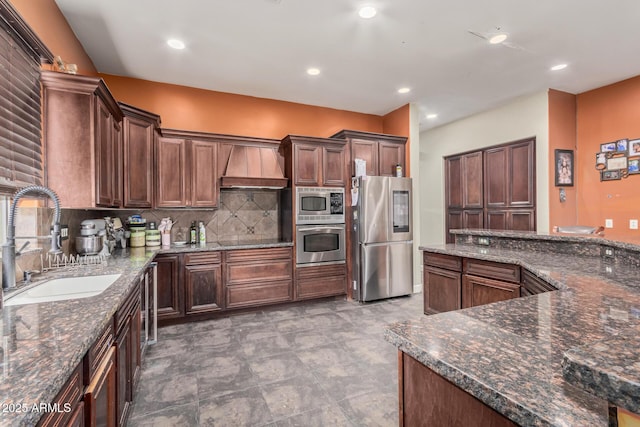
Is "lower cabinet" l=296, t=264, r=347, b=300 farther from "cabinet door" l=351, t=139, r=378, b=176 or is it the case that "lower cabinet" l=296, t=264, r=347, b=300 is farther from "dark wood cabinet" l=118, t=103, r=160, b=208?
"dark wood cabinet" l=118, t=103, r=160, b=208

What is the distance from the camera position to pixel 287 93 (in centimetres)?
433

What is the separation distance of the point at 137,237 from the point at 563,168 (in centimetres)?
569

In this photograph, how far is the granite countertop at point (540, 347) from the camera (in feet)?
1.94

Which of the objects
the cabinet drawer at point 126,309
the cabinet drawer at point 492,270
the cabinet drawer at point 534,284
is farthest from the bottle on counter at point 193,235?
the cabinet drawer at point 534,284

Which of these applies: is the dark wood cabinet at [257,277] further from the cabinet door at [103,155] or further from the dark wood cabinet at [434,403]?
the dark wood cabinet at [434,403]

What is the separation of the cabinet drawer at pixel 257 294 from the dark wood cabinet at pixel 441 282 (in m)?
1.74

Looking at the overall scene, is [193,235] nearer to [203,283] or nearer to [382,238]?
[203,283]

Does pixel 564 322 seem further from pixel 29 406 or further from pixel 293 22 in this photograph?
pixel 293 22

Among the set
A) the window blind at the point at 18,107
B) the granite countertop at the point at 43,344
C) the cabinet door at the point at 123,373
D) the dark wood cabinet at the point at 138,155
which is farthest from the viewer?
the dark wood cabinet at the point at 138,155

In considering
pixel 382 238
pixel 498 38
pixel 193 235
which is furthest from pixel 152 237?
pixel 498 38

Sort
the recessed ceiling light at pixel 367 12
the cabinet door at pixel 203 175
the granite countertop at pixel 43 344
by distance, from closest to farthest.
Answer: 1. the granite countertop at pixel 43 344
2. the recessed ceiling light at pixel 367 12
3. the cabinet door at pixel 203 175

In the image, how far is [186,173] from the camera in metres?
3.79

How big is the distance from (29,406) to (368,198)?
3.80m

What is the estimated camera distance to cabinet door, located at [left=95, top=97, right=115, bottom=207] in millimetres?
2289
